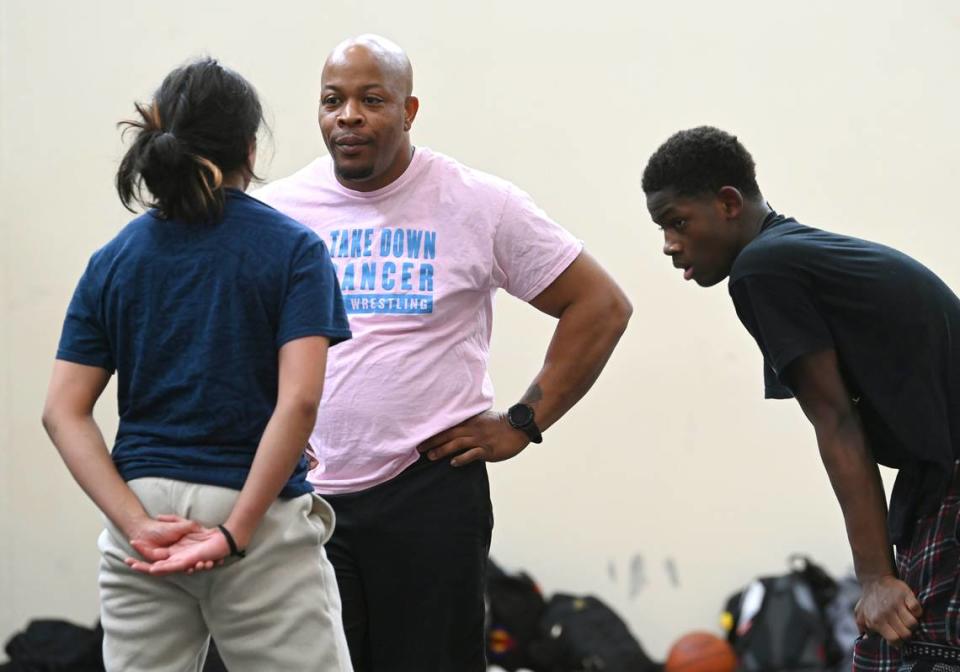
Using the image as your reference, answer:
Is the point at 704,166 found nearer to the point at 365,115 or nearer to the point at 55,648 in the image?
the point at 365,115

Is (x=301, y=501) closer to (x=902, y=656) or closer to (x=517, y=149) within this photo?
(x=902, y=656)

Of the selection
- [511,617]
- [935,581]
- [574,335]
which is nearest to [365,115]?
[574,335]

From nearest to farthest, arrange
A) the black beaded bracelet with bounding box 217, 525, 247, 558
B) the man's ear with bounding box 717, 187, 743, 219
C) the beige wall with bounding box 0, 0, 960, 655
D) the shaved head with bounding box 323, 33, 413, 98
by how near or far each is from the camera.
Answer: the black beaded bracelet with bounding box 217, 525, 247, 558 < the man's ear with bounding box 717, 187, 743, 219 < the shaved head with bounding box 323, 33, 413, 98 < the beige wall with bounding box 0, 0, 960, 655

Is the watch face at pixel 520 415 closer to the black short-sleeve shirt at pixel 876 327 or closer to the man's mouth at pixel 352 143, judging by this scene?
the man's mouth at pixel 352 143

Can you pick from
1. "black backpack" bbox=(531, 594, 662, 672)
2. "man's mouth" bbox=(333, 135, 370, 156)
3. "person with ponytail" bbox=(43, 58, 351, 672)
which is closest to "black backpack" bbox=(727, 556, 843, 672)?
"black backpack" bbox=(531, 594, 662, 672)

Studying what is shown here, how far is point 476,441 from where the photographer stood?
2.45 m

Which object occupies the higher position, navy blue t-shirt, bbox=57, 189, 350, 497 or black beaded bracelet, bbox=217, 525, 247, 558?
navy blue t-shirt, bbox=57, 189, 350, 497

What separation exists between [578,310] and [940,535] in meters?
0.90

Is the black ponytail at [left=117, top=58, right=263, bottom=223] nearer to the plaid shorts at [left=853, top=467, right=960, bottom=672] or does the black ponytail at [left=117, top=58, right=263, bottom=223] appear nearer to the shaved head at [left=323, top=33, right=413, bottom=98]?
the shaved head at [left=323, top=33, right=413, bottom=98]

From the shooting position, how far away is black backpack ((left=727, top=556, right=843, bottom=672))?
404cm

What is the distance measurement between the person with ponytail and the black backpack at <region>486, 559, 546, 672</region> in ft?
8.10

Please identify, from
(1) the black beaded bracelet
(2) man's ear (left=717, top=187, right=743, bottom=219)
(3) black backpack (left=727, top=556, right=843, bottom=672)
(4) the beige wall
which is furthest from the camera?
(4) the beige wall

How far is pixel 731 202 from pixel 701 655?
97.1 inches

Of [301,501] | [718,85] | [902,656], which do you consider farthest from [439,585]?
[718,85]
